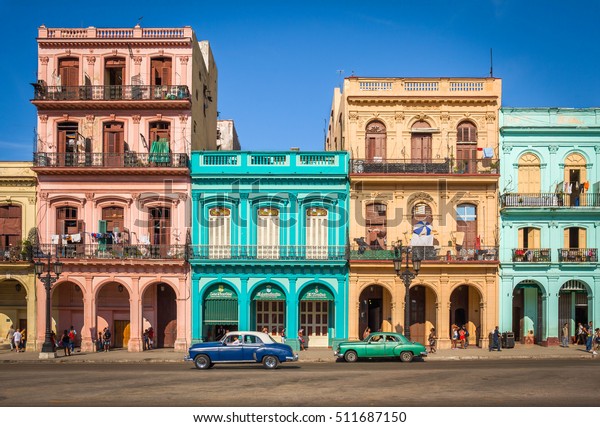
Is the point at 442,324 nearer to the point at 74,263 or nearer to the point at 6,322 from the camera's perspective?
the point at 74,263

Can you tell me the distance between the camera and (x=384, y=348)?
27.8 m

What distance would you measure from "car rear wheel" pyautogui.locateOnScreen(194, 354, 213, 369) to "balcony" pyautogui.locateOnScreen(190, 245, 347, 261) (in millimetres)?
9901

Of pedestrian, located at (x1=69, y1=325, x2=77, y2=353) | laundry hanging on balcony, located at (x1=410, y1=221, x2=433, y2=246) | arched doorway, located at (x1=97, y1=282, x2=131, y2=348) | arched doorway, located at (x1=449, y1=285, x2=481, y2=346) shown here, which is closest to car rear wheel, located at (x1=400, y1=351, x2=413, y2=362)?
laundry hanging on balcony, located at (x1=410, y1=221, x2=433, y2=246)

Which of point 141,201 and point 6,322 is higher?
point 141,201

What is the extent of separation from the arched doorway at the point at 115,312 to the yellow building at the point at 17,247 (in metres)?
3.45

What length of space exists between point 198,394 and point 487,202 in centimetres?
2183

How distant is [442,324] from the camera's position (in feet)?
114

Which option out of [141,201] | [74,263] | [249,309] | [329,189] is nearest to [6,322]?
[74,263]

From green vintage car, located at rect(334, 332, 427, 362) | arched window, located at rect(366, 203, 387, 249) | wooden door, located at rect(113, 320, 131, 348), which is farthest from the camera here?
wooden door, located at rect(113, 320, 131, 348)

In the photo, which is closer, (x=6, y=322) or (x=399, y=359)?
(x=399, y=359)

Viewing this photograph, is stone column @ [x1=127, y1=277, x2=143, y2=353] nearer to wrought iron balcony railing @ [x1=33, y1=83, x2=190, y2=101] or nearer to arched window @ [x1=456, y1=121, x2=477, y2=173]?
wrought iron balcony railing @ [x1=33, y1=83, x2=190, y2=101]

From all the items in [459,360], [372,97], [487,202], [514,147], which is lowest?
[459,360]

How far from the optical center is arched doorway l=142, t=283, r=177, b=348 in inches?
1415

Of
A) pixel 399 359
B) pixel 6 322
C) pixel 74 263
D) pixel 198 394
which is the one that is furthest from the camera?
pixel 6 322
